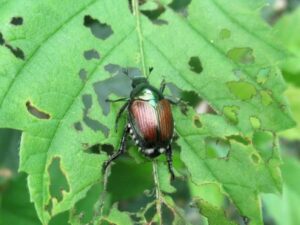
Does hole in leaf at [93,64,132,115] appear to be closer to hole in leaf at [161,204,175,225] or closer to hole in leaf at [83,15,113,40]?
hole in leaf at [83,15,113,40]

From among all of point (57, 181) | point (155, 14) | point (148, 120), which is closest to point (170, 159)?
point (148, 120)

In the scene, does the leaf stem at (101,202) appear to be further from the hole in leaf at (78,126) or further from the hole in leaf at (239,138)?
the hole in leaf at (239,138)

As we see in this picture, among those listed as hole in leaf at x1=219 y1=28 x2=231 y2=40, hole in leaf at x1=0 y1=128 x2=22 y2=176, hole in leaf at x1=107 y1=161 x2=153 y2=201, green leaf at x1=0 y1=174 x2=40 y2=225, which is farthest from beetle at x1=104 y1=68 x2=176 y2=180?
hole in leaf at x1=0 y1=128 x2=22 y2=176

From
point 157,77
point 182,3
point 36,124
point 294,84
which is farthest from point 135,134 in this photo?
point 294,84

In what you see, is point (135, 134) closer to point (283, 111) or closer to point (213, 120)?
point (213, 120)

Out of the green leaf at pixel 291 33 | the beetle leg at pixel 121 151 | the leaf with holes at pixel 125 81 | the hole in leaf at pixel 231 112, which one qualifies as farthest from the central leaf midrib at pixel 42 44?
the green leaf at pixel 291 33

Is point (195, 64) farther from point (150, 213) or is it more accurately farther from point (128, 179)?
point (128, 179)
